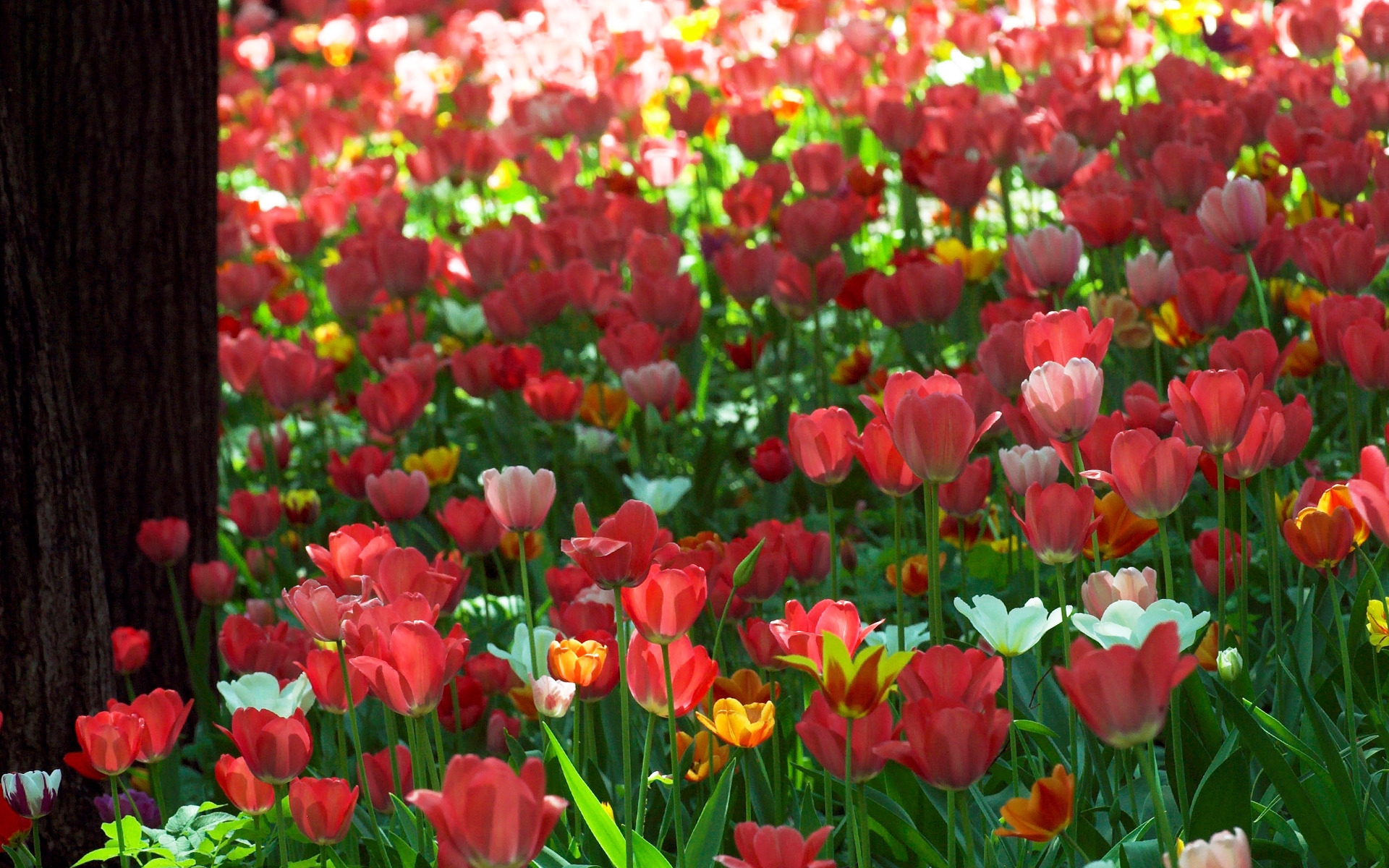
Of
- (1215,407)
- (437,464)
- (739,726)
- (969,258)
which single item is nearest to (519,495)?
(739,726)

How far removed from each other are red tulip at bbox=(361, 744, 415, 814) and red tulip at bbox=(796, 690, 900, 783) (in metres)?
0.56

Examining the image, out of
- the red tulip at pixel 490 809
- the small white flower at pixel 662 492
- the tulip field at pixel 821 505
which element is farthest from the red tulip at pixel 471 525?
the red tulip at pixel 490 809

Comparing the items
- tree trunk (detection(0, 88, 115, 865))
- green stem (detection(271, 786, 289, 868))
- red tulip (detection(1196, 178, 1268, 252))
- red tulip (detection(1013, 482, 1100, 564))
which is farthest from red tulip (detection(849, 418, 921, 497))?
tree trunk (detection(0, 88, 115, 865))

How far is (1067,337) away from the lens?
154cm

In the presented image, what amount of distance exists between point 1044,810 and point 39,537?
1393mm

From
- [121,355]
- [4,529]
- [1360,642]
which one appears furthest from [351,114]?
[1360,642]

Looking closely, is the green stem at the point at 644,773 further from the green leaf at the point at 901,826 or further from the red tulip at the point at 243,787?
the red tulip at the point at 243,787

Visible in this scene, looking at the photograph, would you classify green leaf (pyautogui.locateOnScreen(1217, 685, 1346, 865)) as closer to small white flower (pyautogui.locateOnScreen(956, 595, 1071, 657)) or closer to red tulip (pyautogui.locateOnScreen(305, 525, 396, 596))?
small white flower (pyautogui.locateOnScreen(956, 595, 1071, 657))

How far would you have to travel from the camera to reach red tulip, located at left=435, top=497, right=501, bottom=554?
1966mm

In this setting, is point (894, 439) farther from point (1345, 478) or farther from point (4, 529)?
point (1345, 478)

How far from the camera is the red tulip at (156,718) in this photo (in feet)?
5.00

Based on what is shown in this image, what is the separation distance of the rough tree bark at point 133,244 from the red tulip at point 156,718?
79cm

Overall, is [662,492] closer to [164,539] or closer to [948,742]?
[164,539]

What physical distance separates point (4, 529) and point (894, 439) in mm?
1217
